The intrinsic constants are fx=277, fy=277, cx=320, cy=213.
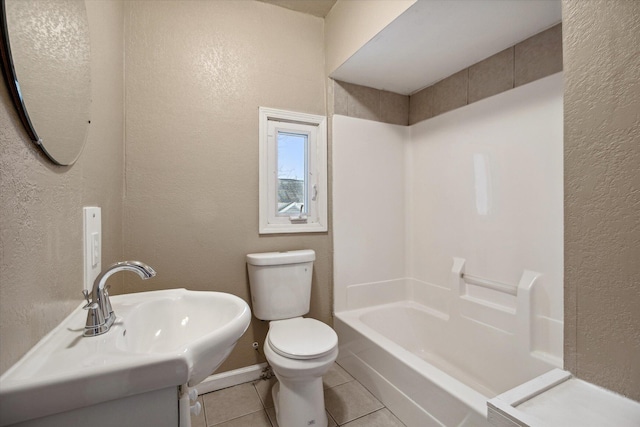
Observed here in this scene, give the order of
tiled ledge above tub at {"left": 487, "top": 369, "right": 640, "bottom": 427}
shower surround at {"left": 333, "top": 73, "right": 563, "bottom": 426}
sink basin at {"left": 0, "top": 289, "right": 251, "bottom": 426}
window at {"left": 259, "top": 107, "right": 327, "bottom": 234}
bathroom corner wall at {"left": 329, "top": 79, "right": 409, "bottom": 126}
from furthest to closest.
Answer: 1. bathroom corner wall at {"left": 329, "top": 79, "right": 409, "bottom": 126}
2. window at {"left": 259, "top": 107, "right": 327, "bottom": 234}
3. shower surround at {"left": 333, "top": 73, "right": 563, "bottom": 426}
4. tiled ledge above tub at {"left": 487, "top": 369, "right": 640, "bottom": 427}
5. sink basin at {"left": 0, "top": 289, "right": 251, "bottom": 426}

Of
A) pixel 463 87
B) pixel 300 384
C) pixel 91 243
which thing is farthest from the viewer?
pixel 463 87

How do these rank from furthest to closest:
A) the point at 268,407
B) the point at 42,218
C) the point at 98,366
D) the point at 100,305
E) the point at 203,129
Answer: the point at 203,129 → the point at 268,407 → the point at 100,305 → the point at 42,218 → the point at 98,366

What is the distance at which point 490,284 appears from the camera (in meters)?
1.69

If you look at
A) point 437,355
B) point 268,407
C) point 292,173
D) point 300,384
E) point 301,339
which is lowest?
point 268,407

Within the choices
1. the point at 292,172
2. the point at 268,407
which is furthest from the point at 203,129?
the point at 268,407

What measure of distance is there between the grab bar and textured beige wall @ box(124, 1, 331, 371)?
108cm

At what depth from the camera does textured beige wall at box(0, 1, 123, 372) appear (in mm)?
523

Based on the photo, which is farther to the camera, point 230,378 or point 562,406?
point 230,378

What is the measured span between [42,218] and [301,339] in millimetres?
1128

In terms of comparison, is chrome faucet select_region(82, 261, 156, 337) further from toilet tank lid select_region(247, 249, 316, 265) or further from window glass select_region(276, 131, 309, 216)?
window glass select_region(276, 131, 309, 216)

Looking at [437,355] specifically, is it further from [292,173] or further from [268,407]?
[292,173]

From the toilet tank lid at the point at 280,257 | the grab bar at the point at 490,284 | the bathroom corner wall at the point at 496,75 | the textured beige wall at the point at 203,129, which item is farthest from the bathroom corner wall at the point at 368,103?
the grab bar at the point at 490,284

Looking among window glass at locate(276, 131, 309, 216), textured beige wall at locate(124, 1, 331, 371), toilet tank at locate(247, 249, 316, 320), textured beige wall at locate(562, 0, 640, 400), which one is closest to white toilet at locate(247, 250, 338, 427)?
toilet tank at locate(247, 249, 316, 320)

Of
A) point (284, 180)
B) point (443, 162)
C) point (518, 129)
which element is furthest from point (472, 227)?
point (284, 180)
